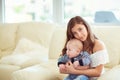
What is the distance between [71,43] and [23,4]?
8.07 feet

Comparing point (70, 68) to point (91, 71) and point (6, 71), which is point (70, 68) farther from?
point (6, 71)

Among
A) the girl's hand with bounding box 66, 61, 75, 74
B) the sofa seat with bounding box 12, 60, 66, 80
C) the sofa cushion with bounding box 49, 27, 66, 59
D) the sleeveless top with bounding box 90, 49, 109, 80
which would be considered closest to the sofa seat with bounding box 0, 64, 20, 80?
the sofa cushion with bounding box 49, 27, 66, 59

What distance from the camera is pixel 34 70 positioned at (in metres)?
2.19

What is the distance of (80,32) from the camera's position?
6.05 ft

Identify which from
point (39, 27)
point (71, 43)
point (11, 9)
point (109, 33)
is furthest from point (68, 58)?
point (11, 9)

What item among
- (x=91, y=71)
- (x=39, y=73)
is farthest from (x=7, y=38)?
(x=91, y=71)

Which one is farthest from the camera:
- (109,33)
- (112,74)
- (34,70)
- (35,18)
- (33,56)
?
(35,18)

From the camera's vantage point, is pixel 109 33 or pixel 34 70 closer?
pixel 34 70

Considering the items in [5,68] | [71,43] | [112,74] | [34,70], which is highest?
[71,43]

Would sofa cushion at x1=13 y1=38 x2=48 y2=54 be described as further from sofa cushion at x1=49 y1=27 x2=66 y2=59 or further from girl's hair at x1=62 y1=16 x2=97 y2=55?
girl's hair at x1=62 y1=16 x2=97 y2=55

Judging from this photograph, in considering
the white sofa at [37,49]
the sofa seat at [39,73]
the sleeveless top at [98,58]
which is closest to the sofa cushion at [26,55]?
the white sofa at [37,49]

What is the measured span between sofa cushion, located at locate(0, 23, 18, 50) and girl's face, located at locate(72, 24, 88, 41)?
6.40ft

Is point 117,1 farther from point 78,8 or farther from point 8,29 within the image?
point 8,29

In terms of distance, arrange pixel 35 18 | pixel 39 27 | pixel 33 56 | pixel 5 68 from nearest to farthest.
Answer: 1. pixel 5 68
2. pixel 33 56
3. pixel 39 27
4. pixel 35 18
